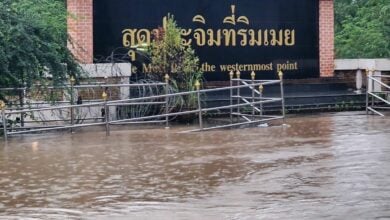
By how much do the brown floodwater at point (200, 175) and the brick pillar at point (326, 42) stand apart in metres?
6.54

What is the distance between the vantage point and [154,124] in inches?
712

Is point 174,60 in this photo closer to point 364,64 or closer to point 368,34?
point 364,64

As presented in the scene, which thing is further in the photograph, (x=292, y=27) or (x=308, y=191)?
(x=292, y=27)

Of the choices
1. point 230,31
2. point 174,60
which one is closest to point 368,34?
point 230,31

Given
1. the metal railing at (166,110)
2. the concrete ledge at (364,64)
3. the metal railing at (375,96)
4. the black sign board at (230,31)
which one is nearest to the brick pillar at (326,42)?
the black sign board at (230,31)

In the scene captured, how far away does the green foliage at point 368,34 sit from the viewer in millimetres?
28766

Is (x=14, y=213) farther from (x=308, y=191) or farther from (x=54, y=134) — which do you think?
(x=54, y=134)

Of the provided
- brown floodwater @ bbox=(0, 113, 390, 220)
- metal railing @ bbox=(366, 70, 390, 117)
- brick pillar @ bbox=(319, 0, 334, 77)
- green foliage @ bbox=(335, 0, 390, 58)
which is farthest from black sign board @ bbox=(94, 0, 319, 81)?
green foliage @ bbox=(335, 0, 390, 58)

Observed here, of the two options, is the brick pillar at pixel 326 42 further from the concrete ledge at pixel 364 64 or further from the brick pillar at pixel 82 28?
the brick pillar at pixel 82 28

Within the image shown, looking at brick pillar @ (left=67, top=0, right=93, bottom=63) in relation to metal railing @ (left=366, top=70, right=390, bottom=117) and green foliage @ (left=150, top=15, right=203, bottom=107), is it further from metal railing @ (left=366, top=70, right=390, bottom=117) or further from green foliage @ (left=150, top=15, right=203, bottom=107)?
metal railing @ (left=366, top=70, right=390, bottom=117)

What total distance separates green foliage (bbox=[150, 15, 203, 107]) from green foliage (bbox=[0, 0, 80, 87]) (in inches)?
94.7

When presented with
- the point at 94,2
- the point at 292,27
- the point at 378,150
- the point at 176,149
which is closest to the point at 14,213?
the point at 176,149

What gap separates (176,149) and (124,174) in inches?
101

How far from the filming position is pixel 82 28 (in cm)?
1978
